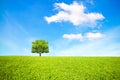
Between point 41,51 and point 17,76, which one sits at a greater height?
point 41,51

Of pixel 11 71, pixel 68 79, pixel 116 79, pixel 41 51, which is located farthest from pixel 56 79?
pixel 41 51

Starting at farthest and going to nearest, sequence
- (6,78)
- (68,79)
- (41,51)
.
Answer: (41,51), (68,79), (6,78)

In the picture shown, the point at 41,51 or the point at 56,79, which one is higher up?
the point at 41,51

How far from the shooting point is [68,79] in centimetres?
2253

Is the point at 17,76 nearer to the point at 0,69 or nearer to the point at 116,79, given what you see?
the point at 0,69

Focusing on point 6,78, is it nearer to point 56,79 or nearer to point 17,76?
point 17,76

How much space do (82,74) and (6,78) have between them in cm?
1064

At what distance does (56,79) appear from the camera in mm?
22047

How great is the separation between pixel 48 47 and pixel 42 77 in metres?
63.3

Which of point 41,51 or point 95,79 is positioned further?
point 41,51

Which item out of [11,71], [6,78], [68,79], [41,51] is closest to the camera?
[6,78]

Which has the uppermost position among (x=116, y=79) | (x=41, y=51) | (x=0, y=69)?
(x=41, y=51)

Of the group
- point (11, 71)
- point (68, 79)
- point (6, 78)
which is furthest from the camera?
point (11, 71)


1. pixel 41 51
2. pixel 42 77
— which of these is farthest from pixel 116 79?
pixel 41 51
